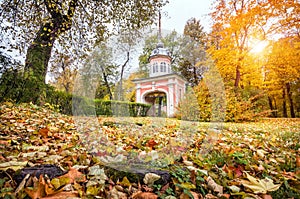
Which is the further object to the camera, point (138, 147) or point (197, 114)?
point (197, 114)

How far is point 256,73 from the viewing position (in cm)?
892

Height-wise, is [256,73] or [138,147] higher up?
[256,73]

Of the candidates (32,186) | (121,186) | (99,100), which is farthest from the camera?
(99,100)

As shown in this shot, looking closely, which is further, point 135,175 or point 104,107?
point 104,107

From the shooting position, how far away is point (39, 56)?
4.97 m

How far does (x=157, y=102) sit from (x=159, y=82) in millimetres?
415

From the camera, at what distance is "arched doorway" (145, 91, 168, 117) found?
2.42m

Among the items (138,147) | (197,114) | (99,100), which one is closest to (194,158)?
(138,147)

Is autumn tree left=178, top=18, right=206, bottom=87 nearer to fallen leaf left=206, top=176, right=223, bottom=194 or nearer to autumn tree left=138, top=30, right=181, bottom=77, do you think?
autumn tree left=138, top=30, right=181, bottom=77

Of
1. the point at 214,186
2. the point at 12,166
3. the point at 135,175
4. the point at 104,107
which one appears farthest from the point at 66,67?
the point at 214,186

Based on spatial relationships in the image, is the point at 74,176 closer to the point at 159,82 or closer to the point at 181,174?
the point at 181,174

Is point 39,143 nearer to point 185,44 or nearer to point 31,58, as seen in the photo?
point 185,44

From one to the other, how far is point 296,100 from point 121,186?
17.8 metres

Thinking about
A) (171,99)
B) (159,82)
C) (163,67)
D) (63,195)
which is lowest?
(63,195)
